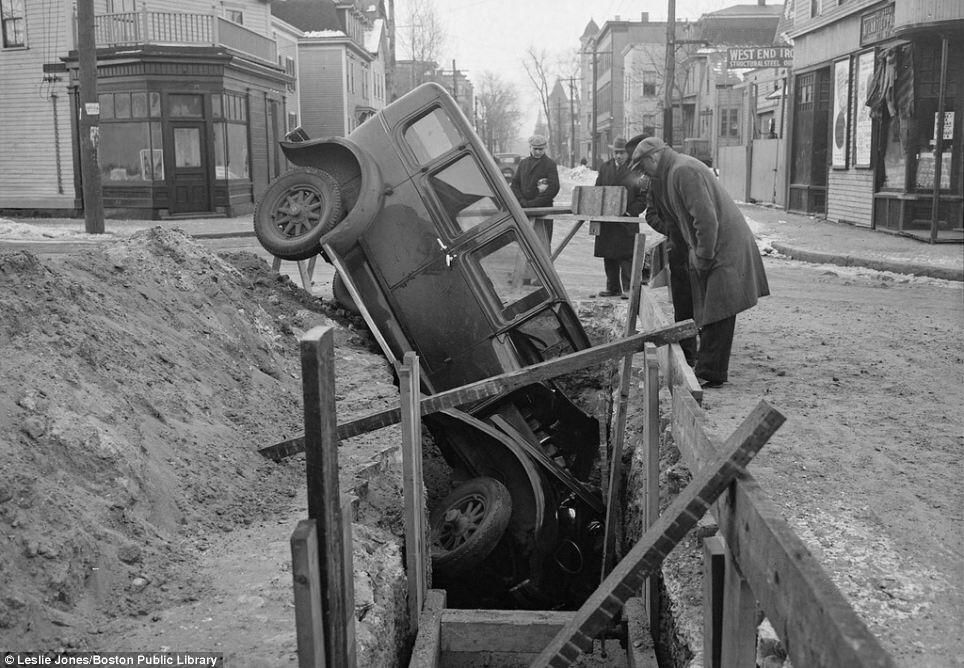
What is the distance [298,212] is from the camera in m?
7.86

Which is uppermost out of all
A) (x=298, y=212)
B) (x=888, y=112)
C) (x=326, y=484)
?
(x=888, y=112)

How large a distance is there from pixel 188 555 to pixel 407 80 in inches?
3174

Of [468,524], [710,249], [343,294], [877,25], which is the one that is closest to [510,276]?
[710,249]

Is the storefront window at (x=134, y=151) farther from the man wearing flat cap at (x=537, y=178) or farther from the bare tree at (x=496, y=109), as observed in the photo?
the bare tree at (x=496, y=109)

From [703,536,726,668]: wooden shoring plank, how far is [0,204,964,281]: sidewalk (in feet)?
35.8

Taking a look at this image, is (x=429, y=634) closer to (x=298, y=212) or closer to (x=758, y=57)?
(x=298, y=212)

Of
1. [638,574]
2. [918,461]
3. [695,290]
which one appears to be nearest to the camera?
[638,574]

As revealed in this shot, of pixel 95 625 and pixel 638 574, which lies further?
pixel 95 625

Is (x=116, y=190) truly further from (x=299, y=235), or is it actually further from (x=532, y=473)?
(x=532, y=473)

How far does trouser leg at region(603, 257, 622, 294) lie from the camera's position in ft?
37.1

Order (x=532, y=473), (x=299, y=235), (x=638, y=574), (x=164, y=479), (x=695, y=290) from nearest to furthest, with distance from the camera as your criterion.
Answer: (x=638, y=574) → (x=164, y=479) → (x=532, y=473) → (x=695, y=290) → (x=299, y=235)

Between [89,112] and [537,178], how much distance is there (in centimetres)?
861

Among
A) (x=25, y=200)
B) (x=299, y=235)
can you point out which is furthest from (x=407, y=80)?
(x=299, y=235)

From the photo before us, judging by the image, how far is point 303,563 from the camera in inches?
85.7
